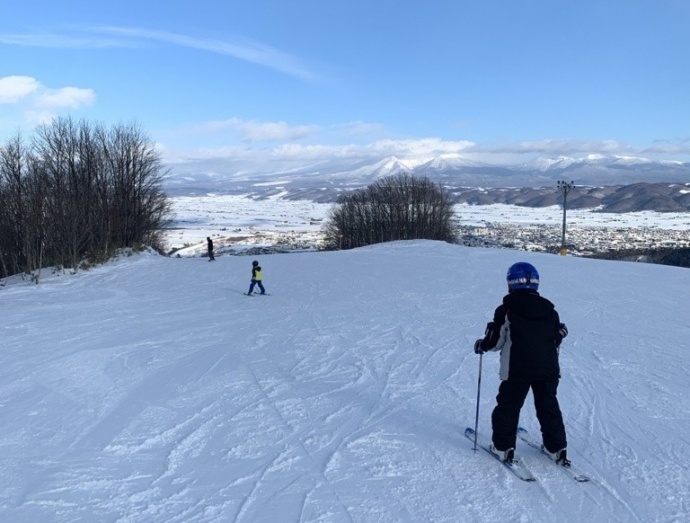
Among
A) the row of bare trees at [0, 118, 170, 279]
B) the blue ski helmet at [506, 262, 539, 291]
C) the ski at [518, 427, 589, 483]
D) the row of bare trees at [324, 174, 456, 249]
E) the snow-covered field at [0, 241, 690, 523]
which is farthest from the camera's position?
the row of bare trees at [324, 174, 456, 249]

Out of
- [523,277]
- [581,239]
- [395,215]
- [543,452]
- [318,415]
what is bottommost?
[581,239]

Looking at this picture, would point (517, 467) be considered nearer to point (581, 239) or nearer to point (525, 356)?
point (525, 356)

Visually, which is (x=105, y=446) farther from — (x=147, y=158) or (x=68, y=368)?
(x=147, y=158)

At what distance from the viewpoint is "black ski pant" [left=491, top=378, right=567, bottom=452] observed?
4645mm

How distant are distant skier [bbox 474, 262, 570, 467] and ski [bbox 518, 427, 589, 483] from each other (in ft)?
0.17

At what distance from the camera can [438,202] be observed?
202ft

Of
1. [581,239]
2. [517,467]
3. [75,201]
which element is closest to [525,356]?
[517,467]

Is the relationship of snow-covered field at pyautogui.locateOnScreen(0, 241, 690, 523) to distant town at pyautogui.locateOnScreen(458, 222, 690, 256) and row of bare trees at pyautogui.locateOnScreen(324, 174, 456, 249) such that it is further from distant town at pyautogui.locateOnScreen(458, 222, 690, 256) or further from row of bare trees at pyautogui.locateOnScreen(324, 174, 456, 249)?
row of bare trees at pyautogui.locateOnScreen(324, 174, 456, 249)

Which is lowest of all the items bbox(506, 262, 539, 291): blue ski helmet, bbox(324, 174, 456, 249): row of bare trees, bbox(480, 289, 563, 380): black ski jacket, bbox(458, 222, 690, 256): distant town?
bbox(458, 222, 690, 256): distant town

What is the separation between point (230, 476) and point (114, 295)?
14519 mm

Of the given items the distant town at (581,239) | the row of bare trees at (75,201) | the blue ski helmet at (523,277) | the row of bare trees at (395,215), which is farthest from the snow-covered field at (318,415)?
the row of bare trees at (395,215)

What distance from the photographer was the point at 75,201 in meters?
27.2

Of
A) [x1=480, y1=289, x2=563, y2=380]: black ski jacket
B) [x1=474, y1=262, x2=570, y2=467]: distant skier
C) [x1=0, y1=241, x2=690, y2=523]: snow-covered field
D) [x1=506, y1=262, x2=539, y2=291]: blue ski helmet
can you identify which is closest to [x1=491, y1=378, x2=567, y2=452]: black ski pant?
[x1=474, y1=262, x2=570, y2=467]: distant skier

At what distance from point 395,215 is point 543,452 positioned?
→ 57.7 m
